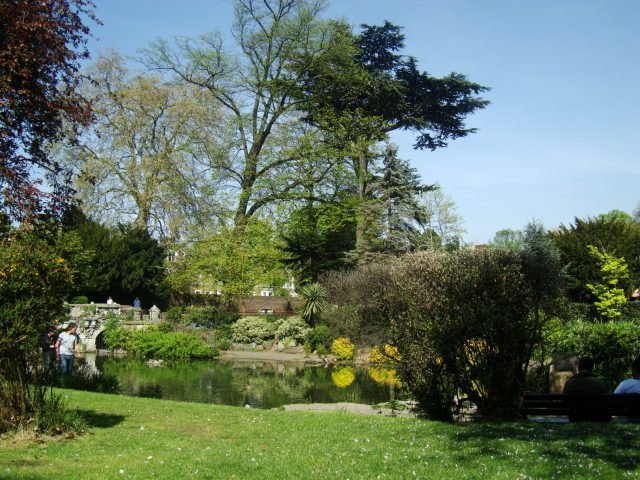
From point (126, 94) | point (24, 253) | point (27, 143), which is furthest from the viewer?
point (126, 94)

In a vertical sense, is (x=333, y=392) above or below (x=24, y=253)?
below

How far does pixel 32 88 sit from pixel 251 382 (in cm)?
1244

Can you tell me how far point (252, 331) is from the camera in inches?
1374

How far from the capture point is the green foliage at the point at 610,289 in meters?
26.7

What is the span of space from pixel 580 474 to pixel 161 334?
29284mm

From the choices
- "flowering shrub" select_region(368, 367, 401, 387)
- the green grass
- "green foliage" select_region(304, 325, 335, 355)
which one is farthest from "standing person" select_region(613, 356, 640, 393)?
"green foliage" select_region(304, 325, 335, 355)

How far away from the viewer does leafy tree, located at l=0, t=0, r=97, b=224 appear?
10.8 meters

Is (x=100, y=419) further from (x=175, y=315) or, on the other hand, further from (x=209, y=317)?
(x=175, y=315)

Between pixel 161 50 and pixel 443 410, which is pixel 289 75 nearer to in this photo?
pixel 161 50

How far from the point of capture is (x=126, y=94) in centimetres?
3709

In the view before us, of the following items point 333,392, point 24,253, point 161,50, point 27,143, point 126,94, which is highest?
point 161,50

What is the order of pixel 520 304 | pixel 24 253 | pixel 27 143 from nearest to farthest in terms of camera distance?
pixel 24 253
pixel 520 304
pixel 27 143


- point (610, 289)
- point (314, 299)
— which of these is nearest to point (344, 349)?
point (314, 299)

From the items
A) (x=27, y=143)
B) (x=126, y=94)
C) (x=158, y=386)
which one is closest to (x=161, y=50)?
(x=126, y=94)
